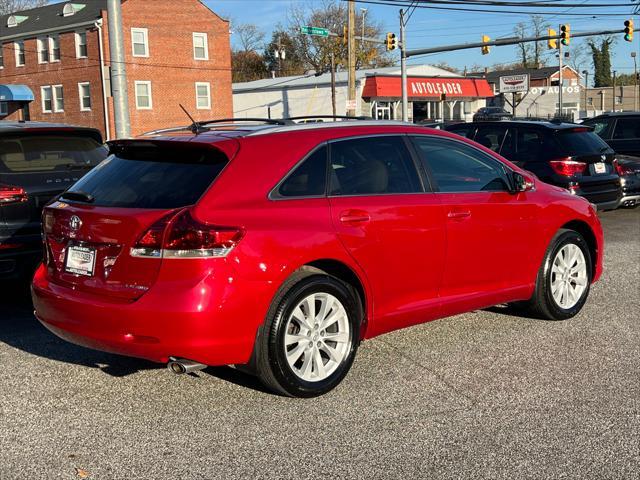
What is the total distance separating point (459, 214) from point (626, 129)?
38.1 ft

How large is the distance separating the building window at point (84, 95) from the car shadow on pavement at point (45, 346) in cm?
4156

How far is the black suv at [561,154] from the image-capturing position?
428 inches

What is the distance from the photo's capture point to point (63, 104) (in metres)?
47.9

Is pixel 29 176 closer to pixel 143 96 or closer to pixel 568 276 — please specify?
pixel 568 276

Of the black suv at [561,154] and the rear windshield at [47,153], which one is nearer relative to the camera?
the rear windshield at [47,153]

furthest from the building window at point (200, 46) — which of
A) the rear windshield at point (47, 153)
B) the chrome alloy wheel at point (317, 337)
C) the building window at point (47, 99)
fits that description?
the chrome alloy wheel at point (317, 337)

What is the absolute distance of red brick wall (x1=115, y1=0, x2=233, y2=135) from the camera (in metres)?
45.2

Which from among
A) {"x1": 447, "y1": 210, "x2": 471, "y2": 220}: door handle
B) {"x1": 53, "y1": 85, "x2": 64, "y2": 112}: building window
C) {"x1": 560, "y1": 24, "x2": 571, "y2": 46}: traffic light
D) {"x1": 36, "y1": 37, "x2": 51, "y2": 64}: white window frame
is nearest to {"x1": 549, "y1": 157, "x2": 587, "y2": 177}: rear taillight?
{"x1": 447, "y1": 210, "x2": 471, "y2": 220}: door handle

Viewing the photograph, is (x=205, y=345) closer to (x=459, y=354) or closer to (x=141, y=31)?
(x=459, y=354)

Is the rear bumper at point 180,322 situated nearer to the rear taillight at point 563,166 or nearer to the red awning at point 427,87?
the rear taillight at point 563,166

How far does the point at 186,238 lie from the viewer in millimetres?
4074

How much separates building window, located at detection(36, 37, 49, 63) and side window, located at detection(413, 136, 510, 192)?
1891 inches

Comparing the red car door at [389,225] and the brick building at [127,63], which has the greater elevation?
the brick building at [127,63]

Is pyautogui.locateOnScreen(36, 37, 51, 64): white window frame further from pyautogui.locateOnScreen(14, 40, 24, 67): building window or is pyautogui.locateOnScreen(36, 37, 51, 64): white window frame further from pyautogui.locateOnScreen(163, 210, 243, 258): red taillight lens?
pyautogui.locateOnScreen(163, 210, 243, 258): red taillight lens
